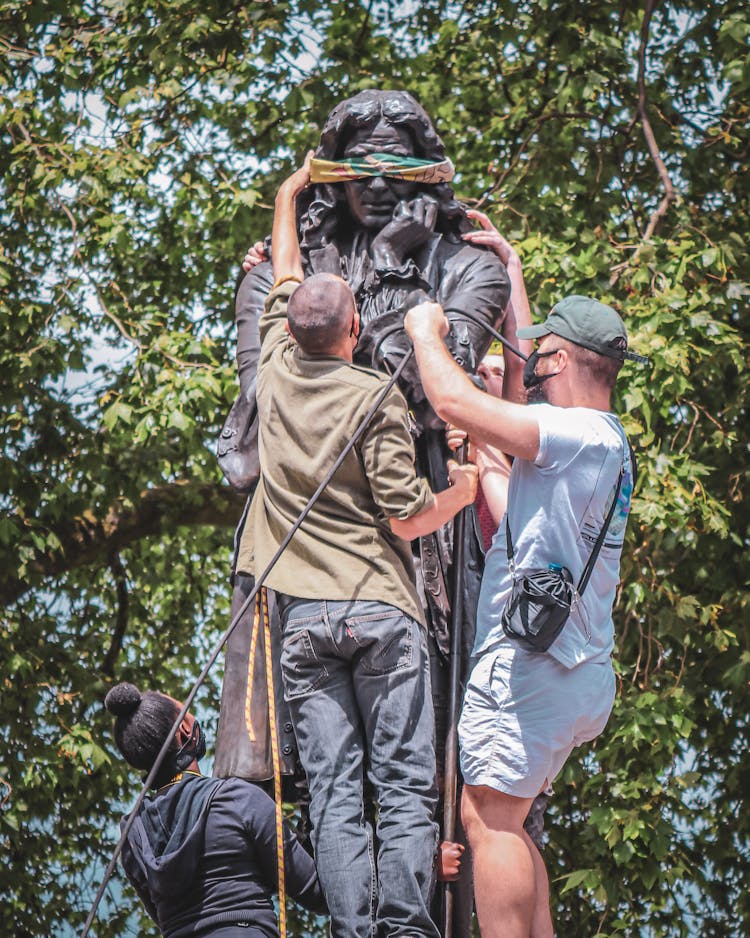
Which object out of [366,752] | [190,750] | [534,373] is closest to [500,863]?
[366,752]

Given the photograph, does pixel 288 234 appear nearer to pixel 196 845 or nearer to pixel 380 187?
pixel 380 187

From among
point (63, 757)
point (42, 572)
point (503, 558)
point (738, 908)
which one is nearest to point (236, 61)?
point (42, 572)

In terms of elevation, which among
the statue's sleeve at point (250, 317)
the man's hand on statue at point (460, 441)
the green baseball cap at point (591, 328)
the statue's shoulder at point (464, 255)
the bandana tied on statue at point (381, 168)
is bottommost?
the man's hand on statue at point (460, 441)

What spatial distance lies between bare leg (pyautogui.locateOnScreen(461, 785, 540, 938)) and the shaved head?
118cm

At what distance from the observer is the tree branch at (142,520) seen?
9539 mm

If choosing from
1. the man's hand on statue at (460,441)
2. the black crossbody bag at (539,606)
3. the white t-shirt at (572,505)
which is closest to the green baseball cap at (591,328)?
the white t-shirt at (572,505)

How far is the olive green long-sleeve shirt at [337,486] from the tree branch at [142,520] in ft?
17.3

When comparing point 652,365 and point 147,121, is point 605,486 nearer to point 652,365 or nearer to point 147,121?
point 652,365

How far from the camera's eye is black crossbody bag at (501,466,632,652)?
379cm

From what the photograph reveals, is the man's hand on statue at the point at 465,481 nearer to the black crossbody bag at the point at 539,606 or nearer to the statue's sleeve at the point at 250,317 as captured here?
the black crossbody bag at the point at 539,606

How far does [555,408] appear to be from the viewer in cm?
386

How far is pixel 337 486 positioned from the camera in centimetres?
414

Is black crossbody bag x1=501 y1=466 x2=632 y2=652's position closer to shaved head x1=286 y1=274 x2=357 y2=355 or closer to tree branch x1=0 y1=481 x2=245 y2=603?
shaved head x1=286 y1=274 x2=357 y2=355

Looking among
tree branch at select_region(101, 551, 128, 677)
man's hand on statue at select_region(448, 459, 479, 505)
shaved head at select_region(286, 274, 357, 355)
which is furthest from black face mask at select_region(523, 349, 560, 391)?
tree branch at select_region(101, 551, 128, 677)
